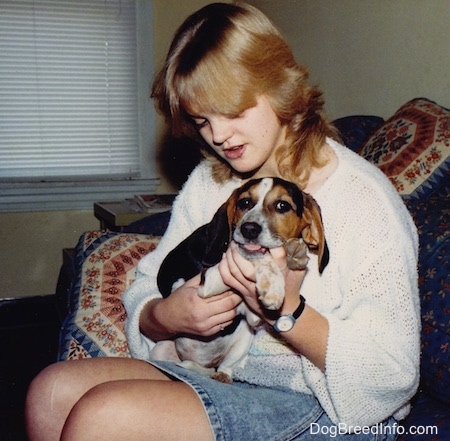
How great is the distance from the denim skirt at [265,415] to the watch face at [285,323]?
196 millimetres

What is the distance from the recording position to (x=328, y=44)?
11.1 feet

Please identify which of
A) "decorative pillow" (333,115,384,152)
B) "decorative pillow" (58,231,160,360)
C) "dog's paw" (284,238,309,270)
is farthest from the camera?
"decorative pillow" (333,115,384,152)

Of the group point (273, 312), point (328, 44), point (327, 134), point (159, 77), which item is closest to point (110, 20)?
point (328, 44)

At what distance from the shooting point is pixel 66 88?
171 inches

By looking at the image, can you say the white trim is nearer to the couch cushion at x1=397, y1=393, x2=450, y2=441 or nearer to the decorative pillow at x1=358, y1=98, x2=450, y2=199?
the decorative pillow at x1=358, y1=98, x2=450, y2=199

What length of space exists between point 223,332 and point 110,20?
133 inches

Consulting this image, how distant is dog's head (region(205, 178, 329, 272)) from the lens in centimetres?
137

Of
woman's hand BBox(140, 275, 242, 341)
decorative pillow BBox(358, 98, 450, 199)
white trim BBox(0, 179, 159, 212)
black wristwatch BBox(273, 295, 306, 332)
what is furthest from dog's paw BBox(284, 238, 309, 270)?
white trim BBox(0, 179, 159, 212)

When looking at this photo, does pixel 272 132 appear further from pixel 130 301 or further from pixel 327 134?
pixel 130 301

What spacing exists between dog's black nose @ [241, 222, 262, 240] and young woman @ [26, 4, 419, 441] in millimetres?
63

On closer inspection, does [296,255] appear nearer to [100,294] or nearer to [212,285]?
[212,285]

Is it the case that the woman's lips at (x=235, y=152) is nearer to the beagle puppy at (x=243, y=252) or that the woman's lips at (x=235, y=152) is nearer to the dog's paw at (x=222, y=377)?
the beagle puppy at (x=243, y=252)

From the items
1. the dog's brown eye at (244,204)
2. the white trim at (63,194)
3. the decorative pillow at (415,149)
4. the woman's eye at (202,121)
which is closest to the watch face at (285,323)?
the dog's brown eye at (244,204)

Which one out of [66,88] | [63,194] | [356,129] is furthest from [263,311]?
[66,88]
